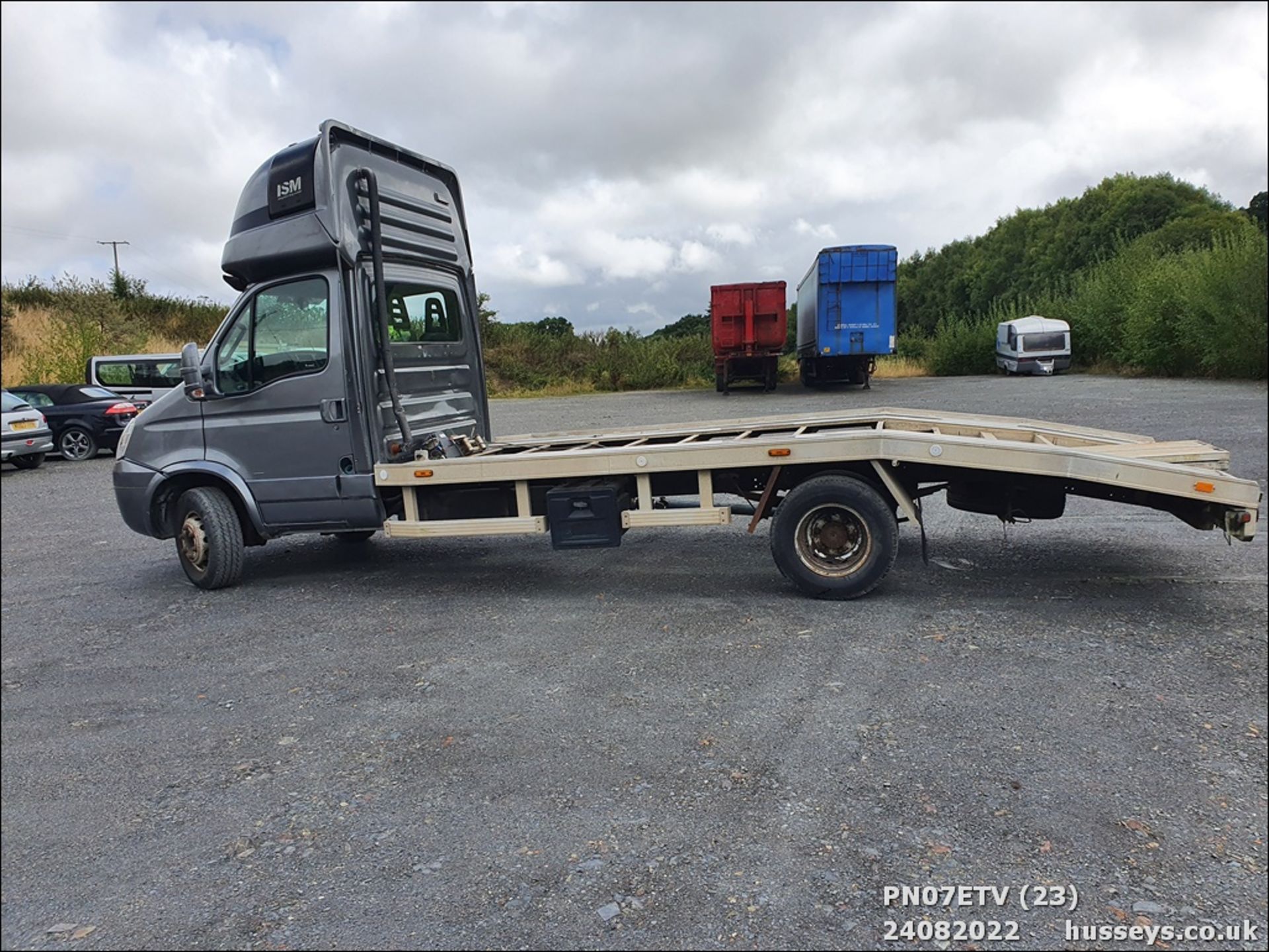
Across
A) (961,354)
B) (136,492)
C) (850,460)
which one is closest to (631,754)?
(850,460)

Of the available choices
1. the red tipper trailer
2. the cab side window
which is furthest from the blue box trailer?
the cab side window

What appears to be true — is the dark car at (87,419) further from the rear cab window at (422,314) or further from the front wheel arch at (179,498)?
the rear cab window at (422,314)

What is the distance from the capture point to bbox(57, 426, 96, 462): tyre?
1440cm

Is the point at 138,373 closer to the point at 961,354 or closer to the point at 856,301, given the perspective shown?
the point at 856,301

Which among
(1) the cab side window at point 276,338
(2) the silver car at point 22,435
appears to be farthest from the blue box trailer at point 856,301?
(2) the silver car at point 22,435

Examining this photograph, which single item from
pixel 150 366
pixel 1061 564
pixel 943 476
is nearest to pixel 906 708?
pixel 943 476

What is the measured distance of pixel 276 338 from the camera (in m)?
5.88

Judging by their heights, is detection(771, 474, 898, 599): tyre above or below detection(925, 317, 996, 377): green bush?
below

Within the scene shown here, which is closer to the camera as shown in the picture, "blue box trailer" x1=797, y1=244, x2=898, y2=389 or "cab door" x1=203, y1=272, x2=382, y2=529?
"cab door" x1=203, y1=272, x2=382, y2=529

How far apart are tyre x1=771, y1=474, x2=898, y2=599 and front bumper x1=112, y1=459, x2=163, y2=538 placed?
448cm

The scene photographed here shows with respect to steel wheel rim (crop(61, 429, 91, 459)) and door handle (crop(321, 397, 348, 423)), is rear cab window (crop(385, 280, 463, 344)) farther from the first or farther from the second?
steel wheel rim (crop(61, 429, 91, 459))

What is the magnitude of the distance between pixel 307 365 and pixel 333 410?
38 centimetres

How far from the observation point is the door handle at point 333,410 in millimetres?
5734

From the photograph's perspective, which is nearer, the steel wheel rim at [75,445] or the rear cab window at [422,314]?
the rear cab window at [422,314]
